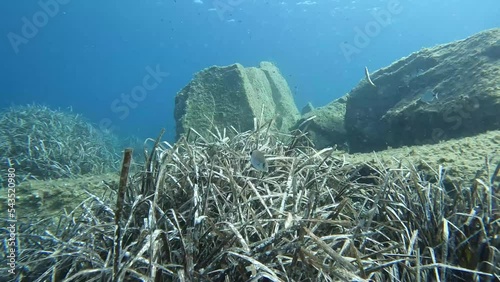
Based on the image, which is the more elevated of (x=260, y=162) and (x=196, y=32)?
(x=196, y=32)

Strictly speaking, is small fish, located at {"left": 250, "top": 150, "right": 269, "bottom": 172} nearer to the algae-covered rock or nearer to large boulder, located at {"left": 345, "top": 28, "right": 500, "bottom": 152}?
large boulder, located at {"left": 345, "top": 28, "right": 500, "bottom": 152}

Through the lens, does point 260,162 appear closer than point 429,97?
Yes

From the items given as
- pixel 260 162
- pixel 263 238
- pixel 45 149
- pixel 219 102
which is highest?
pixel 219 102

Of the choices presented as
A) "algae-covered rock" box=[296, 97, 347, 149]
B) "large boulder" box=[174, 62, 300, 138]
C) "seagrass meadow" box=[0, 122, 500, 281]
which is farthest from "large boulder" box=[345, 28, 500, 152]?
"seagrass meadow" box=[0, 122, 500, 281]

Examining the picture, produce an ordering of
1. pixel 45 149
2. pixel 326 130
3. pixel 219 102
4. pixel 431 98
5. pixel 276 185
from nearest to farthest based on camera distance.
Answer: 1. pixel 276 185
2. pixel 431 98
3. pixel 326 130
4. pixel 45 149
5. pixel 219 102

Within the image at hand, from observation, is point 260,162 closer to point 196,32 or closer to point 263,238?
point 263,238

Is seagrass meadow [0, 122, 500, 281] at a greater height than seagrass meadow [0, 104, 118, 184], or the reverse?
seagrass meadow [0, 104, 118, 184]

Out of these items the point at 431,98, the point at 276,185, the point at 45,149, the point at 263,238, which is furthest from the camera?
the point at 45,149

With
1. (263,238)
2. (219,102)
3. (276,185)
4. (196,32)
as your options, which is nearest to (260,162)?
(276,185)

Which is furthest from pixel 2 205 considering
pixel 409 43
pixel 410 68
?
pixel 409 43

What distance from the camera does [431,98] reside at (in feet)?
19.2

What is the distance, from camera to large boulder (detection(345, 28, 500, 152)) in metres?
5.10

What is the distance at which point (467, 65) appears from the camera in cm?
597

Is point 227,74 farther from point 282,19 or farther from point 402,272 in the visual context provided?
point 282,19
